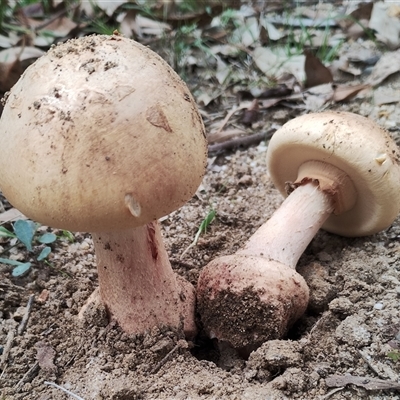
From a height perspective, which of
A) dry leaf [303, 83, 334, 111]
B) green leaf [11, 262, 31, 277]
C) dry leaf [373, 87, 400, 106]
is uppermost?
green leaf [11, 262, 31, 277]

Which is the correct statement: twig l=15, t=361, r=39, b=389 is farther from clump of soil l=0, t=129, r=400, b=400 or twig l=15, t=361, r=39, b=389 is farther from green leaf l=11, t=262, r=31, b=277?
green leaf l=11, t=262, r=31, b=277

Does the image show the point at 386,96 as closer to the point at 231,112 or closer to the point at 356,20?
the point at 231,112

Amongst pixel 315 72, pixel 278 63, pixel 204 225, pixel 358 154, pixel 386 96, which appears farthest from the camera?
pixel 278 63

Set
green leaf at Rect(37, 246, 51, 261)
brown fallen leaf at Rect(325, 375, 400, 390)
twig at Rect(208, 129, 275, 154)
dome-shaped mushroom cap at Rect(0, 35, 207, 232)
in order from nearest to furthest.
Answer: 1. dome-shaped mushroom cap at Rect(0, 35, 207, 232)
2. brown fallen leaf at Rect(325, 375, 400, 390)
3. green leaf at Rect(37, 246, 51, 261)
4. twig at Rect(208, 129, 275, 154)

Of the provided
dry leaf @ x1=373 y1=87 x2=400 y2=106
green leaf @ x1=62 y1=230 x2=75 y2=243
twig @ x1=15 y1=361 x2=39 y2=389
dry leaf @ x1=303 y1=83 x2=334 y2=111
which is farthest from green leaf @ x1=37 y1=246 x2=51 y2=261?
dry leaf @ x1=373 y1=87 x2=400 y2=106

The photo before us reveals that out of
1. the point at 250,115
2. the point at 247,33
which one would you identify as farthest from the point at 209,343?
the point at 247,33

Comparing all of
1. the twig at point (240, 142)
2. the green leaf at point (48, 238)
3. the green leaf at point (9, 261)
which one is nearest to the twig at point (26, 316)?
the green leaf at point (9, 261)
